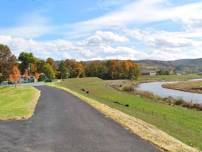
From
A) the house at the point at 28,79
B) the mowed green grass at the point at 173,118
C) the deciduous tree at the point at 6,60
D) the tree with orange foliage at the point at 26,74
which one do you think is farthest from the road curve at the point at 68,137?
the tree with orange foliage at the point at 26,74

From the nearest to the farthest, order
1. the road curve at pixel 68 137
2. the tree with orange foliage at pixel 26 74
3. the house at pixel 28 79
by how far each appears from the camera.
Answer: the road curve at pixel 68 137 < the house at pixel 28 79 < the tree with orange foliage at pixel 26 74

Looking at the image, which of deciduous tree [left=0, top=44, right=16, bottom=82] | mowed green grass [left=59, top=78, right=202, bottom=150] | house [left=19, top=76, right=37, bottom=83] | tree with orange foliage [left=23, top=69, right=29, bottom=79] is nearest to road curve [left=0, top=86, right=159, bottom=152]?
mowed green grass [left=59, top=78, right=202, bottom=150]

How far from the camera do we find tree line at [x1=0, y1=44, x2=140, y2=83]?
110 m

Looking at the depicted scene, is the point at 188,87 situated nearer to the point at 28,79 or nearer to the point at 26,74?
the point at 28,79

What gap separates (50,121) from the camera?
79.9ft

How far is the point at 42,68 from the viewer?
158m

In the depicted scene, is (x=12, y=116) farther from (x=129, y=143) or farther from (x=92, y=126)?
(x=129, y=143)

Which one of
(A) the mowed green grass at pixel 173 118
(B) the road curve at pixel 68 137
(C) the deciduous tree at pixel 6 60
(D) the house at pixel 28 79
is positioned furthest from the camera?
(D) the house at pixel 28 79

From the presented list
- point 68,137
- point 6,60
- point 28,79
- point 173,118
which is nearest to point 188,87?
point 28,79

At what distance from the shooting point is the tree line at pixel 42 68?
11012 cm

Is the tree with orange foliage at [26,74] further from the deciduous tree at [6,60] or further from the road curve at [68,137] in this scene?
the road curve at [68,137]

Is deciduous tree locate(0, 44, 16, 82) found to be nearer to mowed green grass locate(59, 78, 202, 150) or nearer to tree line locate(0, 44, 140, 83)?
tree line locate(0, 44, 140, 83)

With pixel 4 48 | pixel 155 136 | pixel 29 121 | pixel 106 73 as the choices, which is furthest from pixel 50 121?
pixel 106 73

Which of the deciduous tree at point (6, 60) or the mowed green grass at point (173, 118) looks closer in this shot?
the mowed green grass at point (173, 118)
